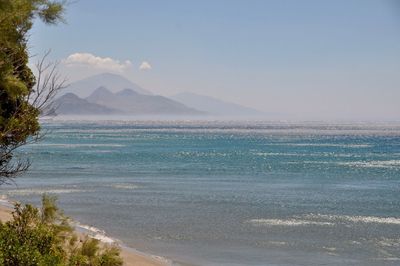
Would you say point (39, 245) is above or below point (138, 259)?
above

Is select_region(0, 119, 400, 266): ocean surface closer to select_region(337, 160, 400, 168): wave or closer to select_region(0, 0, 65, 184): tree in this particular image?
select_region(337, 160, 400, 168): wave

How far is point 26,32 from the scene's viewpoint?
40.3 ft

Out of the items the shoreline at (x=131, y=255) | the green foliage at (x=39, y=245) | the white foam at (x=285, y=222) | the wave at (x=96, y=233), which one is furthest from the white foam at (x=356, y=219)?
the green foliage at (x=39, y=245)

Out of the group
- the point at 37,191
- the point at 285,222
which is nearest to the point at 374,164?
the point at 37,191

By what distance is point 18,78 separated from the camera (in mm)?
12531

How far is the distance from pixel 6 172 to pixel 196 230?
17.5 m

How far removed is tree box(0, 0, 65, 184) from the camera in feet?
35.8

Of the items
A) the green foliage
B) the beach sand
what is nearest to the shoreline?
the beach sand

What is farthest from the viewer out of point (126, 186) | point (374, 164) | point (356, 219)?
point (374, 164)

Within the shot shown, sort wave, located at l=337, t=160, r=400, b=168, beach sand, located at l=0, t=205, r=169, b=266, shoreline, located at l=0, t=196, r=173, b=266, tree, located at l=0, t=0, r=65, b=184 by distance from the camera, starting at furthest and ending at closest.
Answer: wave, located at l=337, t=160, r=400, b=168 → shoreline, located at l=0, t=196, r=173, b=266 → beach sand, located at l=0, t=205, r=169, b=266 → tree, located at l=0, t=0, r=65, b=184

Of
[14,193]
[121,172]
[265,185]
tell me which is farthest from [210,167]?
[14,193]

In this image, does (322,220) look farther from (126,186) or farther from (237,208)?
(126,186)

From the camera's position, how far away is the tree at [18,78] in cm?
1090

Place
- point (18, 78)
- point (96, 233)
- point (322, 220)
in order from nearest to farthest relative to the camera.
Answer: point (18, 78), point (96, 233), point (322, 220)
